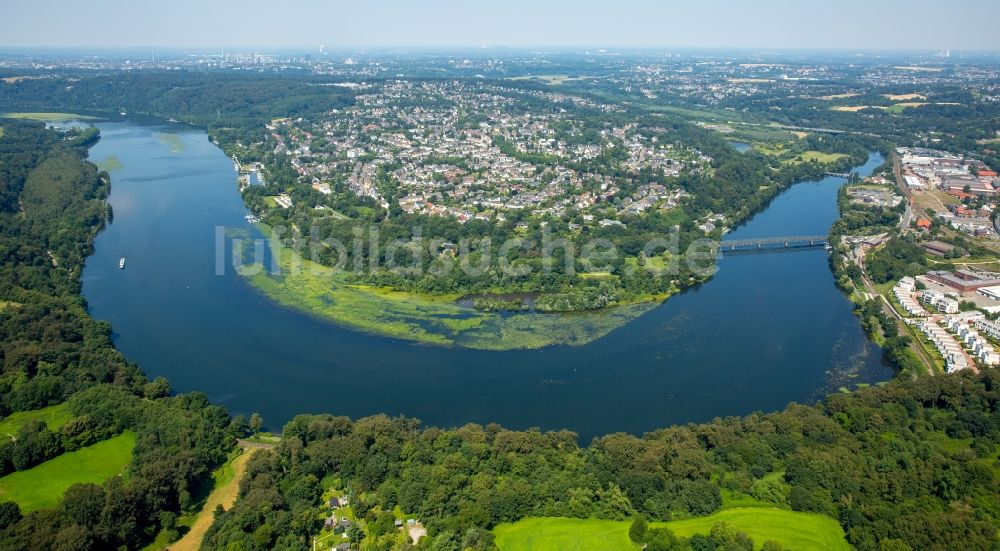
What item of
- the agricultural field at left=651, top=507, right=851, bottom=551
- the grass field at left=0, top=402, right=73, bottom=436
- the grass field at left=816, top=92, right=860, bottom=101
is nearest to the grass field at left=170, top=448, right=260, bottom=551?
the grass field at left=0, top=402, right=73, bottom=436

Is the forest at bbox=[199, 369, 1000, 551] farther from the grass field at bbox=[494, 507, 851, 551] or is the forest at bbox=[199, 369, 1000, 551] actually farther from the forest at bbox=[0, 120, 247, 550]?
the forest at bbox=[0, 120, 247, 550]

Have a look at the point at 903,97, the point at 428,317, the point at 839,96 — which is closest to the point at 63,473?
the point at 428,317

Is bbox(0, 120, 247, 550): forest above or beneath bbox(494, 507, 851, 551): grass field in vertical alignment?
above

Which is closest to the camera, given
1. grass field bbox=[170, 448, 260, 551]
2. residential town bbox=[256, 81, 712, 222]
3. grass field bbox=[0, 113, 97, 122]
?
grass field bbox=[170, 448, 260, 551]

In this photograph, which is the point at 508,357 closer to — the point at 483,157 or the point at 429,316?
the point at 429,316

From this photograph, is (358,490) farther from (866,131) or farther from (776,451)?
(866,131)

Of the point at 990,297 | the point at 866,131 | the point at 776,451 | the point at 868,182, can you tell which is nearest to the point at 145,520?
the point at 776,451

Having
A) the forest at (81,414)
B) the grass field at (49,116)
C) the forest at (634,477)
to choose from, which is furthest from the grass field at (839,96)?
the grass field at (49,116)

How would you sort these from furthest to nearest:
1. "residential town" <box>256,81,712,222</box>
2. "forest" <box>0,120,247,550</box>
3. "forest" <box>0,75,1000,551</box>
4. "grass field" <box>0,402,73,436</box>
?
"residential town" <box>256,81,712,222</box> → "grass field" <box>0,402,73,436</box> → "forest" <box>0,120,247,550</box> → "forest" <box>0,75,1000,551</box>
